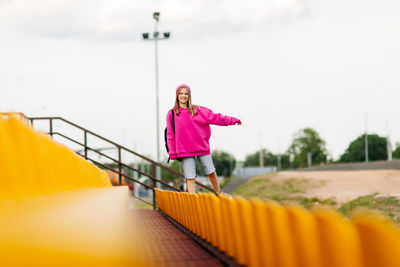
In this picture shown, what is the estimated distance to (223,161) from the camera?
439 feet

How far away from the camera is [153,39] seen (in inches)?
1260

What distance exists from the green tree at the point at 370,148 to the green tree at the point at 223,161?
88.5ft

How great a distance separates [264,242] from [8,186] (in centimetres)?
125

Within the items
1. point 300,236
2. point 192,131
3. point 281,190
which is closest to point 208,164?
point 192,131

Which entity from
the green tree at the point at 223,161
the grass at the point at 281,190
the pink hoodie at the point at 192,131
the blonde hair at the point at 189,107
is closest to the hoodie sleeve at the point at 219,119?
the pink hoodie at the point at 192,131

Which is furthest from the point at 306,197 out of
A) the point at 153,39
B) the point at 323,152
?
the point at 323,152

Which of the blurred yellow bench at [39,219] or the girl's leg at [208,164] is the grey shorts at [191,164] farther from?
the blurred yellow bench at [39,219]

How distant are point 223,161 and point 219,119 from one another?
127 metres

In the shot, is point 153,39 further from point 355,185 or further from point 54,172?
point 54,172

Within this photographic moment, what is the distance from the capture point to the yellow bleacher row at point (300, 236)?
163 centimetres

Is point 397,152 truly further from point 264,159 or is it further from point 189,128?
point 189,128

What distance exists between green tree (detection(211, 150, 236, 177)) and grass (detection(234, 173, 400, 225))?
220ft

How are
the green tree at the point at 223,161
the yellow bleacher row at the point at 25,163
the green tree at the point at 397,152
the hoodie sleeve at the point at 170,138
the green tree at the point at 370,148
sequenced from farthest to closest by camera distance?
the green tree at the point at 223,161
the green tree at the point at 397,152
the green tree at the point at 370,148
the hoodie sleeve at the point at 170,138
the yellow bleacher row at the point at 25,163

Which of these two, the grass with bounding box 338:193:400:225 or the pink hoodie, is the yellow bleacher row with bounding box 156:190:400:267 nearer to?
the pink hoodie
